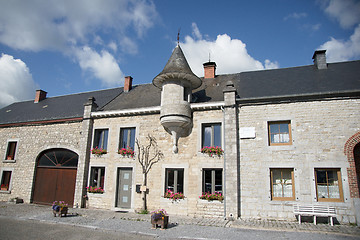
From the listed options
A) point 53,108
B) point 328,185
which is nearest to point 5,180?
point 53,108

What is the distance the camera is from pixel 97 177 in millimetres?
13633

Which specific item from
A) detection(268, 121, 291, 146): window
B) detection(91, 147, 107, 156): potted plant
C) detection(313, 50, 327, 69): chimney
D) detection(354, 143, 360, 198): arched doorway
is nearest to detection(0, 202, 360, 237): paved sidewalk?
detection(354, 143, 360, 198): arched doorway

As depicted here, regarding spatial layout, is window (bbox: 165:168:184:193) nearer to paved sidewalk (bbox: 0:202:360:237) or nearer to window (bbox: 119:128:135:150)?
paved sidewalk (bbox: 0:202:360:237)

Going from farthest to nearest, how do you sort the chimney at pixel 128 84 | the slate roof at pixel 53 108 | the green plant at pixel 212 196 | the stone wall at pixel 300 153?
the chimney at pixel 128 84, the slate roof at pixel 53 108, the green plant at pixel 212 196, the stone wall at pixel 300 153

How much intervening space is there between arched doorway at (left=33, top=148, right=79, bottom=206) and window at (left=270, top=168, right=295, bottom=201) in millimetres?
10500

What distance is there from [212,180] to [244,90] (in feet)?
16.0

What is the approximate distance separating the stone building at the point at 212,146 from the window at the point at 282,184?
4 centimetres

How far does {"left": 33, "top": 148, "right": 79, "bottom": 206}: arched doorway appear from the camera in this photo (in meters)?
14.2

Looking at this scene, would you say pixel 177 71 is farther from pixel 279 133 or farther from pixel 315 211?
pixel 315 211

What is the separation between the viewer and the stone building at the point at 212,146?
10.1 m

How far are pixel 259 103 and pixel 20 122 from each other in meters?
15.0

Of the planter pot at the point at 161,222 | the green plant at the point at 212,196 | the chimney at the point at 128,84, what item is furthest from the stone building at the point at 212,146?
the planter pot at the point at 161,222

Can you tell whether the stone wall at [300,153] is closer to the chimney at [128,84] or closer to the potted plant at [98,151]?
the potted plant at [98,151]

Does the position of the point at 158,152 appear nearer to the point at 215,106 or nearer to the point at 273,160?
the point at 215,106
